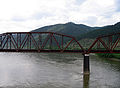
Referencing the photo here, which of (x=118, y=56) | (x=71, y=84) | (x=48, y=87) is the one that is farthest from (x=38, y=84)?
(x=118, y=56)

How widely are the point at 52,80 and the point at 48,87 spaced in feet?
14.4

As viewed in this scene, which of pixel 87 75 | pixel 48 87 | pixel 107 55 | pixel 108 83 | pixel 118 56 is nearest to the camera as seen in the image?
pixel 48 87

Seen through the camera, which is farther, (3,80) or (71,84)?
(3,80)

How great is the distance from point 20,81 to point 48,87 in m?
8.28

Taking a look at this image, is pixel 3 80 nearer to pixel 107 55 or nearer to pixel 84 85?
pixel 84 85

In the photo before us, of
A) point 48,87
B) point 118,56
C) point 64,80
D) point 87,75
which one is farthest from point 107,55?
point 48,87

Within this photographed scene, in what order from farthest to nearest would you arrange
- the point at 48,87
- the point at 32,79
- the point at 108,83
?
the point at 32,79
the point at 108,83
the point at 48,87

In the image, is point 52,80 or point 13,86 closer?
point 13,86

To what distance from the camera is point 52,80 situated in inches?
1369

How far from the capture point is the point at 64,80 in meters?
34.9

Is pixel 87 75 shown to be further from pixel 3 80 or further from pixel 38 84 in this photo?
pixel 3 80

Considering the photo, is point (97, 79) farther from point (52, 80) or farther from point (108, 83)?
point (52, 80)

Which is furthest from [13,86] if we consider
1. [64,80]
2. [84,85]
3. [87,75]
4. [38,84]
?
[87,75]

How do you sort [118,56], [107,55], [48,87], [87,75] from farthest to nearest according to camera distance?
[107,55] < [118,56] < [87,75] < [48,87]
